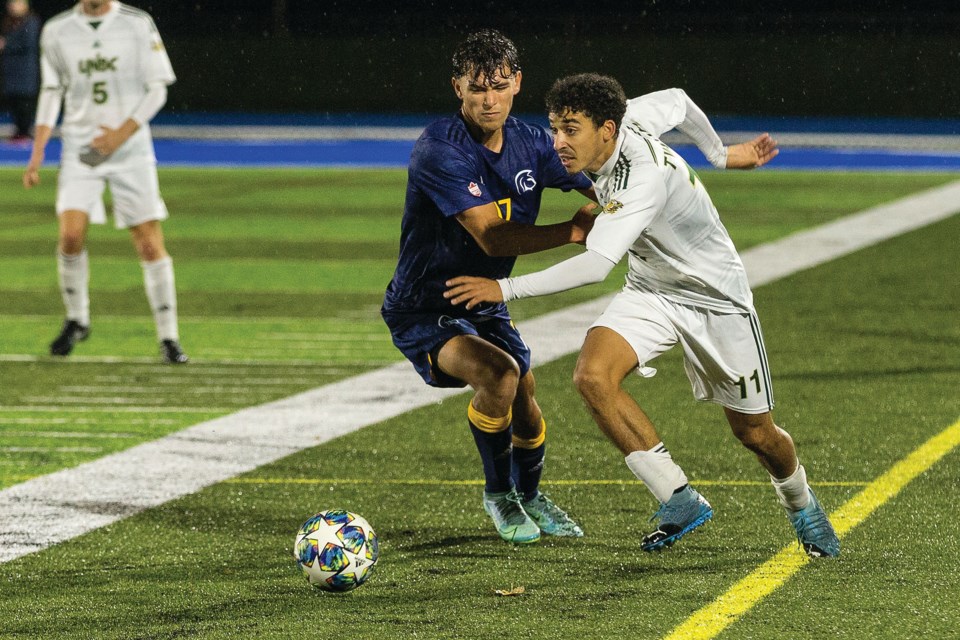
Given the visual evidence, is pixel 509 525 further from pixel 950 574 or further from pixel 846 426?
pixel 846 426

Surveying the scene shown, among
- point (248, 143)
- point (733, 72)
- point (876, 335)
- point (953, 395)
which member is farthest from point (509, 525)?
point (733, 72)

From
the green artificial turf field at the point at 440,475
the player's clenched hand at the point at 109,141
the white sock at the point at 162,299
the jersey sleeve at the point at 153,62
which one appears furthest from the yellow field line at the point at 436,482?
the jersey sleeve at the point at 153,62

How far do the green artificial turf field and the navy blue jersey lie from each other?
0.88 metres

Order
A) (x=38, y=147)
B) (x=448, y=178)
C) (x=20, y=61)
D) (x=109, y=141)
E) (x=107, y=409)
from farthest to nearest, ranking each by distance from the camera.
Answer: (x=20, y=61) → (x=38, y=147) → (x=109, y=141) → (x=107, y=409) → (x=448, y=178)

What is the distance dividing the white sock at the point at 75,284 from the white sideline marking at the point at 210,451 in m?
2.10

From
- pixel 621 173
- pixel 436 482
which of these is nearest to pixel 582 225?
pixel 621 173

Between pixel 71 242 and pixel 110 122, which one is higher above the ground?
pixel 110 122

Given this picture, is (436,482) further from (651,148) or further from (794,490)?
(651,148)

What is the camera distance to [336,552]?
17.4 feet

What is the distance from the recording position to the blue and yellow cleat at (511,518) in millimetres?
6000

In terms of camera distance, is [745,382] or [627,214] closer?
[627,214]

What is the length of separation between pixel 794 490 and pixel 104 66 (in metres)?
6.07

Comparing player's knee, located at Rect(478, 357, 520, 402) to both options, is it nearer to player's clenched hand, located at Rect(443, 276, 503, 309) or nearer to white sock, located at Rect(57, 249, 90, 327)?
player's clenched hand, located at Rect(443, 276, 503, 309)

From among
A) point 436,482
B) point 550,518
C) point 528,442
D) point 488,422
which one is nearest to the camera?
point 488,422
